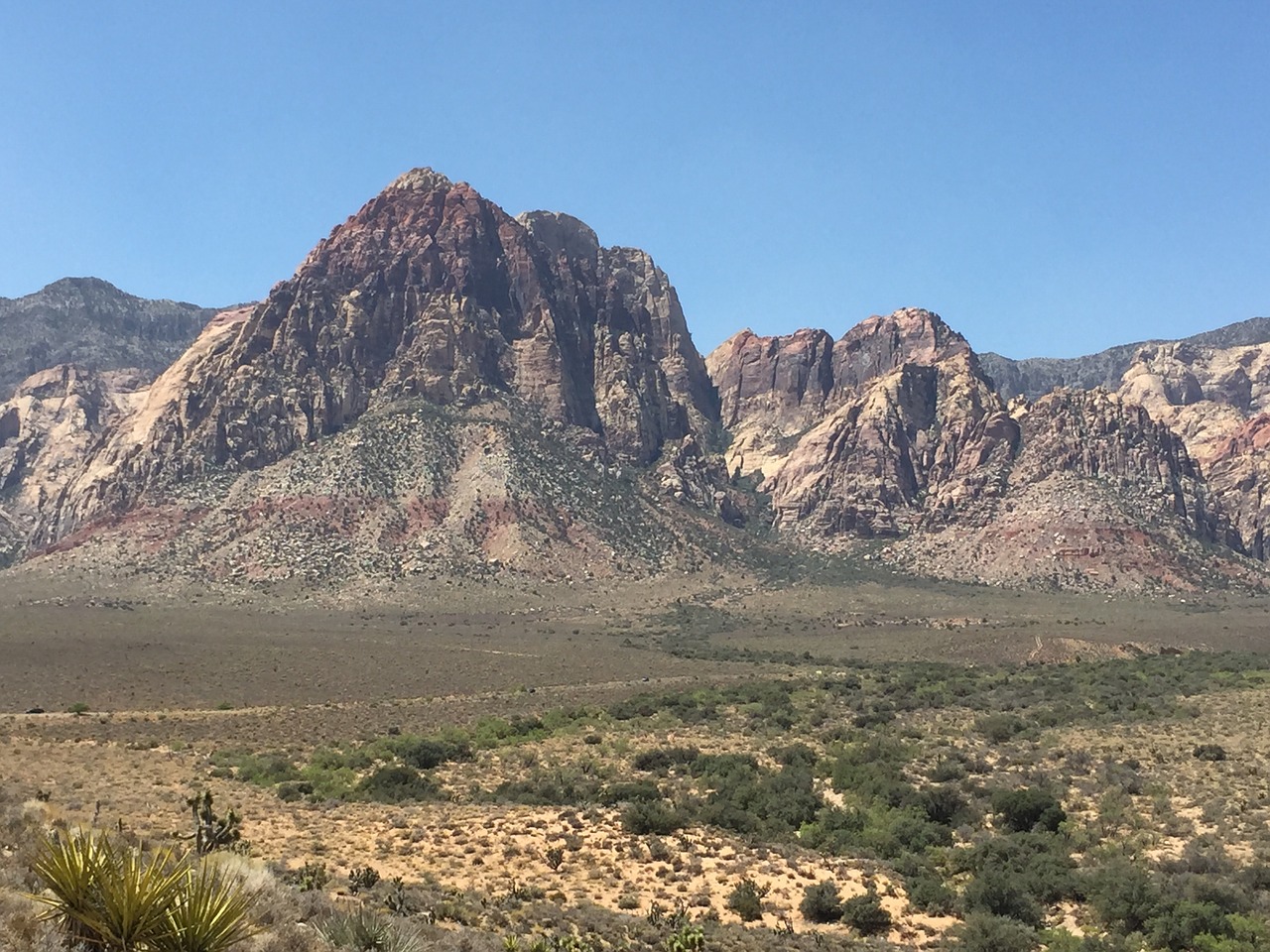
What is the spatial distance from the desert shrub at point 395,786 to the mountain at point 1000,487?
11820 centimetres

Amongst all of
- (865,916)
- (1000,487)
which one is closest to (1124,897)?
(865,916)

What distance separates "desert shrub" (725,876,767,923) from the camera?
725 inches

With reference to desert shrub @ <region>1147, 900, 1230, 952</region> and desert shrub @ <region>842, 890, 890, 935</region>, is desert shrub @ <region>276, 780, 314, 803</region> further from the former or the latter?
desert shrub @ <region>1147, 900, 1230, 952</region>

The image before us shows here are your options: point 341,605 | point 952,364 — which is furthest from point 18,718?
point 952,364

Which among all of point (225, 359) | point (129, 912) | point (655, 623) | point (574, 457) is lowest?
point (655, 623)

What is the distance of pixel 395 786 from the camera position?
1105 inches

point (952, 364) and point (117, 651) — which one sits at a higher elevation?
point (952, 364)

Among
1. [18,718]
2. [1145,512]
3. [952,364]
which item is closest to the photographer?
[18,718]

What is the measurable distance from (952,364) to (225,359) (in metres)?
135

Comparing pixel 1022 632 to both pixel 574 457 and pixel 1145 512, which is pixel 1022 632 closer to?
pixel 1145 512

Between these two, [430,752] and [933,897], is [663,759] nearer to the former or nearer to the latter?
[430,752]

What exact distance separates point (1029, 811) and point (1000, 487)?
457 feet

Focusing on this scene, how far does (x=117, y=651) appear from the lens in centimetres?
6544

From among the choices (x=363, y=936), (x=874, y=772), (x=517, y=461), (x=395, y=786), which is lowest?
(x=395, y=786)
